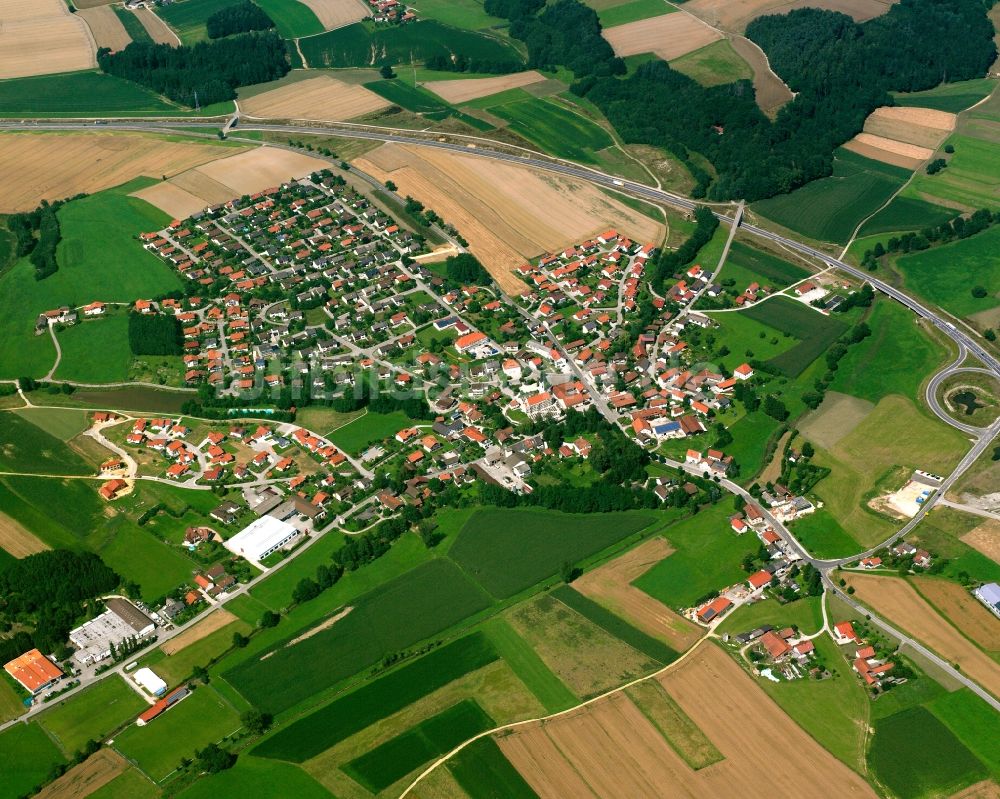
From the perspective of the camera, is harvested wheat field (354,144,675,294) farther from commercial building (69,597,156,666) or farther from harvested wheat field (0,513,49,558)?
commercial building (69,597,156,666)

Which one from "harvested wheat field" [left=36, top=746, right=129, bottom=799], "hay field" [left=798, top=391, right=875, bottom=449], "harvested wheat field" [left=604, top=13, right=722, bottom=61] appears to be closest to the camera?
"harvested wheat field" [left=36, top=746, right=129, bottom=799]

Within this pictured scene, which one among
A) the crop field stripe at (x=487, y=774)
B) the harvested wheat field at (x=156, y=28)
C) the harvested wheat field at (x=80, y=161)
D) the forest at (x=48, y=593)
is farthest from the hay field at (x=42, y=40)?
the crop field stripe at (x=487, y=774)

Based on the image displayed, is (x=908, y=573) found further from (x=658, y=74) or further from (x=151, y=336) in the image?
(x=658, y=74)

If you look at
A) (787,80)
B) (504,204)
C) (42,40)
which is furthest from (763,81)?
(42,40)

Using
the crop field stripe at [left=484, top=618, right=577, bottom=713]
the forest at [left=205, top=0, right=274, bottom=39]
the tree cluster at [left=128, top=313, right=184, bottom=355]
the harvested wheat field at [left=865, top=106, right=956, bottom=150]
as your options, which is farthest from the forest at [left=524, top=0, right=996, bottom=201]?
the crop field stripe at [left=484, top=618, right=577, bottom=713]

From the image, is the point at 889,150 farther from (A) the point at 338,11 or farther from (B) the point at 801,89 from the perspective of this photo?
(A) the point at 338,11
